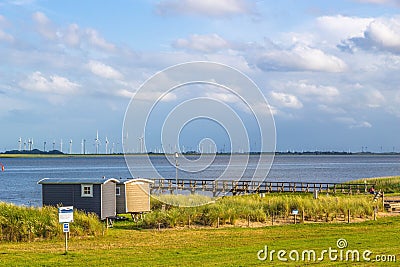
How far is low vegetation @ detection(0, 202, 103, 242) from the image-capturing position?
25.7 meters

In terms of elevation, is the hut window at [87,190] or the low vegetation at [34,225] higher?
the hut window at [87,190]

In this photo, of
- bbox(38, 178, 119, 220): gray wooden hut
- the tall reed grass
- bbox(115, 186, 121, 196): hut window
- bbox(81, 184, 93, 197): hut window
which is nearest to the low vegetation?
the tall reed grass

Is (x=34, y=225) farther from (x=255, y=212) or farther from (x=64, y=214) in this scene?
(x=255, y=212)

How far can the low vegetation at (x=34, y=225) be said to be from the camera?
84.3 ft

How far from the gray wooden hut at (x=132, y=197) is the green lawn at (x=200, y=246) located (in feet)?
28.2

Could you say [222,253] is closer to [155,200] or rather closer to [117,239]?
[117,239]

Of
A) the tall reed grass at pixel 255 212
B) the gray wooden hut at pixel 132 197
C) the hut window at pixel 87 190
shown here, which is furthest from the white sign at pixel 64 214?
the gray wooden hut at pixel 132 197

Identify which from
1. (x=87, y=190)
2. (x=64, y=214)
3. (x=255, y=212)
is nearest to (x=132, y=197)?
(x=87, y=190)

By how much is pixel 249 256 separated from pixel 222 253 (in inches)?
44.2

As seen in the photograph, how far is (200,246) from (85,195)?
1462cm

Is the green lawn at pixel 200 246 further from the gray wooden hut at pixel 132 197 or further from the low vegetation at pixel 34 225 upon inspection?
the gray wooden hut at pixel 132 197

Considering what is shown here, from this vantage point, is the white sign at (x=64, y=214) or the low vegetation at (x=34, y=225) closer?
the white sign at (x=64, y=214)

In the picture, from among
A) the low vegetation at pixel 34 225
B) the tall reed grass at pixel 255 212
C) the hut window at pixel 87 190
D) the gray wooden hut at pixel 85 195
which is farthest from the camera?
the hut window at pixel 87 190

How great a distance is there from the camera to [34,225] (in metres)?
26.1
